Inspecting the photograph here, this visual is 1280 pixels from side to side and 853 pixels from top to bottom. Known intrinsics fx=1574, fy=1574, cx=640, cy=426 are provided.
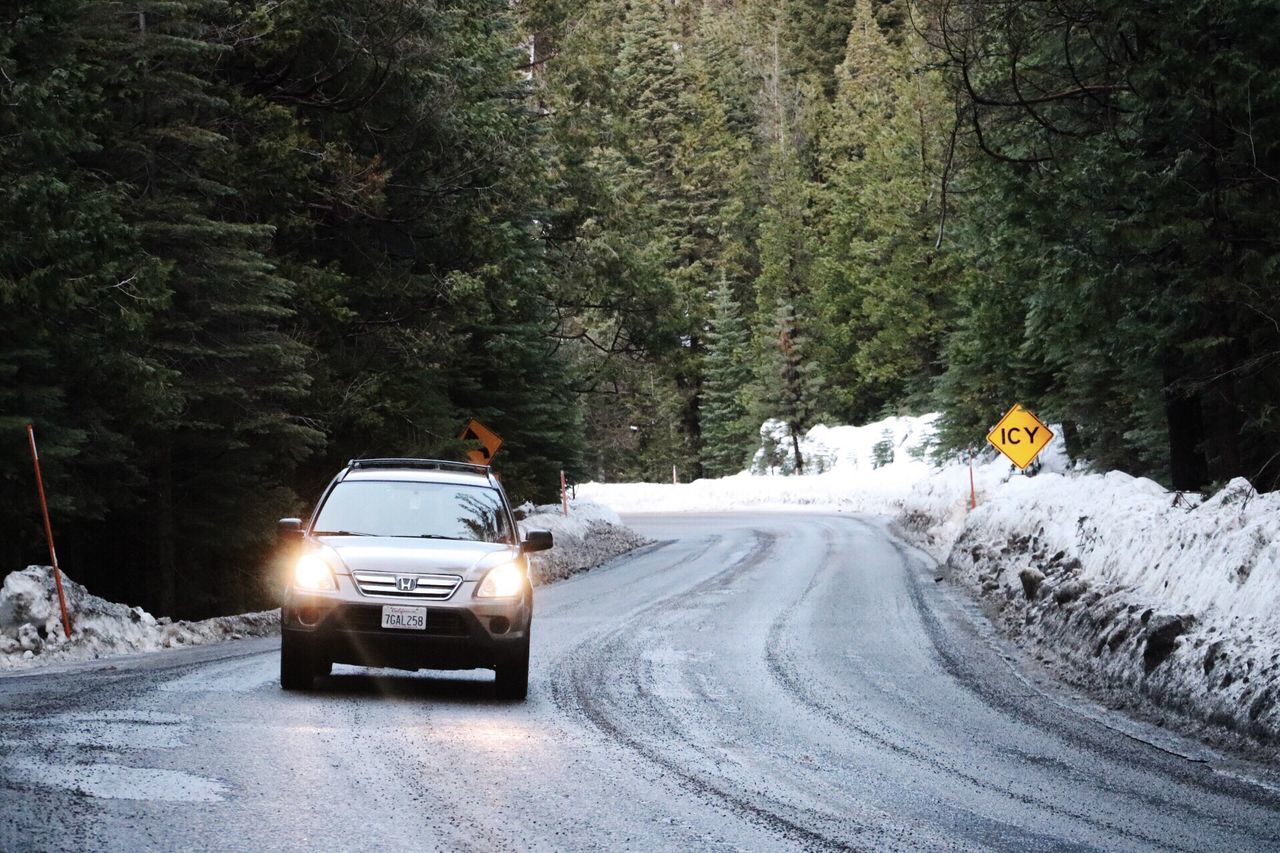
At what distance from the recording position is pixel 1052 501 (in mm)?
22578

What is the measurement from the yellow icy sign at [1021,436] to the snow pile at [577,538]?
920 centimetres

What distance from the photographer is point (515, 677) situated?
483 inches

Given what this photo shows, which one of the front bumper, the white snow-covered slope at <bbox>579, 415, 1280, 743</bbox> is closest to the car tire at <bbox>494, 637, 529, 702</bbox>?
the front bumper

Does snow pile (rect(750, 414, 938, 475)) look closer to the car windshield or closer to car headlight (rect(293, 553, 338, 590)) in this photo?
the car windshield

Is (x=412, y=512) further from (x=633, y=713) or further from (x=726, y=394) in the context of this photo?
(x=726, y=394)

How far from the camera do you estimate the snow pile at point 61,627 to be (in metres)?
16.2

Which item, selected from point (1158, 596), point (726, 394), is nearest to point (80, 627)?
point (1158, 596)

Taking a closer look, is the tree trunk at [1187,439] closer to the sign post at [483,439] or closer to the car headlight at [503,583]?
the sign post at [483,439]

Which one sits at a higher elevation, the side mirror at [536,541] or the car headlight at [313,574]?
the side mirror at [536,541]

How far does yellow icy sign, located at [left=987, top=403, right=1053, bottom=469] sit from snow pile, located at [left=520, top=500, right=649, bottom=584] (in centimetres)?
920

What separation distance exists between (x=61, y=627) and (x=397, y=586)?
21.6 ft

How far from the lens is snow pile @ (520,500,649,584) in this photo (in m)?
31.4

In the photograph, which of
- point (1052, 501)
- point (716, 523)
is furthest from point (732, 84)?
point (1052, 501)

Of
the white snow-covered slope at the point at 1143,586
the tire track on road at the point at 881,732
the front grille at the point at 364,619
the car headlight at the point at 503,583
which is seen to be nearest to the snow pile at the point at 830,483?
the white snow-covered slope at the point at 1143,586
